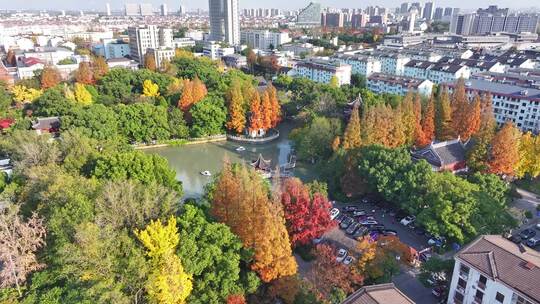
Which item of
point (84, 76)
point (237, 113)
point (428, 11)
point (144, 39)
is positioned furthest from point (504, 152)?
point (428, 11)

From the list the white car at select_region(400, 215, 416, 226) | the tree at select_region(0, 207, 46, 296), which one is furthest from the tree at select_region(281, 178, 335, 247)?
the tree at select_region(0, 207, 46, 296)

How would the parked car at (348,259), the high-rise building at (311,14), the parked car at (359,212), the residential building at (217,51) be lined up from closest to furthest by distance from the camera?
the parked car at (348,259) → the parked car at (359,212) → the residential building at (217,51) → the high-rise building at (311,14)

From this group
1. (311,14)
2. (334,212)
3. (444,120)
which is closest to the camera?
(334,212)

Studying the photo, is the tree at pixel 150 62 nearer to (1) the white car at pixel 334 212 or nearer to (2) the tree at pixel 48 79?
(2) the tree at pixel 48 79

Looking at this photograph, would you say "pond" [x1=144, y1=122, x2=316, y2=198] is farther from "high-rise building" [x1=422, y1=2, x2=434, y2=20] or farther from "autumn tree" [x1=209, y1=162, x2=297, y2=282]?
"high-rise building" [x1=422, y1=2, x2=434, y2=20]

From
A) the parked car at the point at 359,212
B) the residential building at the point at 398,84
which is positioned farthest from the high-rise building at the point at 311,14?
the parked car at the point at 359,212

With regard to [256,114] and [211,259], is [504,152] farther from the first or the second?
[256,114]
